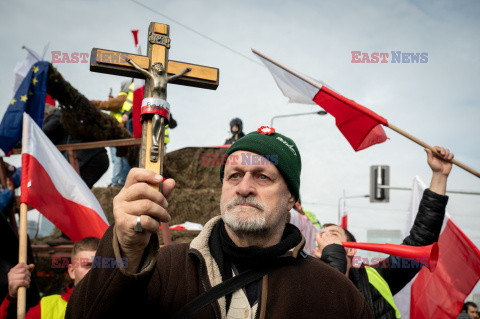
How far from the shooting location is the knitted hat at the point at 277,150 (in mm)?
2240

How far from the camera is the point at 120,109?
27.1 feet

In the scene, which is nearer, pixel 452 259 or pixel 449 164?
pixel 449 164

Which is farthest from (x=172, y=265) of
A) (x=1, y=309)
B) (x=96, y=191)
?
(x=96, y=191)

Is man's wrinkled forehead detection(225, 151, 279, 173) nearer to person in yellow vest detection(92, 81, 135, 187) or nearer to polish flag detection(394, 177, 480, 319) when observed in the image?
polish flag detection(394, 177, 480, 319)

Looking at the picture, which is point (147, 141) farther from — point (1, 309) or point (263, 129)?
point (1, 309)

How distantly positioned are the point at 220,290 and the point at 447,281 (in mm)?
3332

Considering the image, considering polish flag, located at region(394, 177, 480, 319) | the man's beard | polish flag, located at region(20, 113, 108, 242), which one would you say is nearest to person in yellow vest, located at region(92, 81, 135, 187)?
polish flag, located at region(20, 113, 108, 242)

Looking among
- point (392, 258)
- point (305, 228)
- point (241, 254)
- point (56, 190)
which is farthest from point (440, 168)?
point (305, 228)

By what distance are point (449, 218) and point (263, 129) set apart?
10.1 ft

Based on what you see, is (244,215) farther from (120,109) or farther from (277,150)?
(120,109)

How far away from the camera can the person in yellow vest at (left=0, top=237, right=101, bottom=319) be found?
9.90 ft

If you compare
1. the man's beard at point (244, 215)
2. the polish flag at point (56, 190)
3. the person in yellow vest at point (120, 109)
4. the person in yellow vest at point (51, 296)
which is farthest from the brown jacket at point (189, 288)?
the person in yellow vest at point (120, 109)

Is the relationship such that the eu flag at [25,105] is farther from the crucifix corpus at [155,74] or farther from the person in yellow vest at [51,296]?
the crucifix corpus at [155,74]

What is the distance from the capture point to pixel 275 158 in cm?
224
